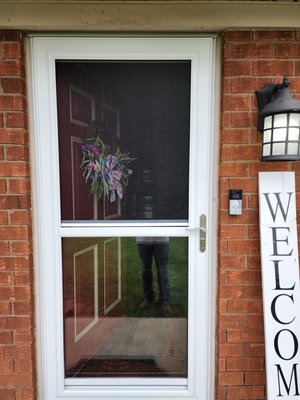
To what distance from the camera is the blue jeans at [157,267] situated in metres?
1.95

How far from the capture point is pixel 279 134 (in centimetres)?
158

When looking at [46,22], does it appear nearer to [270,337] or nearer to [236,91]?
[236,91]

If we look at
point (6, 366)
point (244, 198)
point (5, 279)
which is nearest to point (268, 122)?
point (244, 198)

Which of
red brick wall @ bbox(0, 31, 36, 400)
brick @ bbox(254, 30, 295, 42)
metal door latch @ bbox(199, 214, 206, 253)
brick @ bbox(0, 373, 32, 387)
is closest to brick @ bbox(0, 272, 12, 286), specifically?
red brick wall @ bbox(0, 31, 36, 400)

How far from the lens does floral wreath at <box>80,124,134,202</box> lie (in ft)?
6.24

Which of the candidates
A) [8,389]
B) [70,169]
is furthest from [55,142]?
[8,389]

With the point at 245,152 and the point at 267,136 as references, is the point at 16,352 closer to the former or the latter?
the point at 245,152

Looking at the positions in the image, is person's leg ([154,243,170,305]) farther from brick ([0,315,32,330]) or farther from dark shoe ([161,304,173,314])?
brick ([0,315,32,330])

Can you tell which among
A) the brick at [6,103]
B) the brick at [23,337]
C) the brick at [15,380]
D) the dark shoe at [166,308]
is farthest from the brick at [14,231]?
the dark shoe at [166,308]

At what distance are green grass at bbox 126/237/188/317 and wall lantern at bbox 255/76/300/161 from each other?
746mm

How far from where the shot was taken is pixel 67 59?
1800 millimetres

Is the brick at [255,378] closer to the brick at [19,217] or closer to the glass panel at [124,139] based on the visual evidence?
the glass panel at [124,139]

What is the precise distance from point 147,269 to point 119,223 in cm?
37

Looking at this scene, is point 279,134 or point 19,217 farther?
point 19,217
